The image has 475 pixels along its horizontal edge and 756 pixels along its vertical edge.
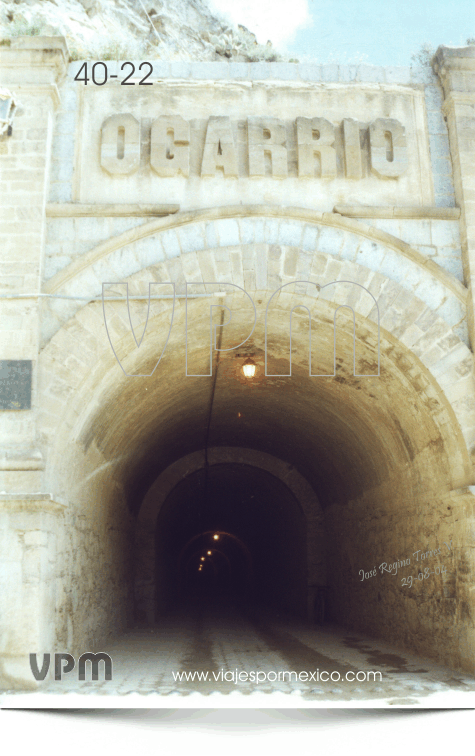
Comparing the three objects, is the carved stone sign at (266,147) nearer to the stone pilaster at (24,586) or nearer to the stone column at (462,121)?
the stone column at (462,121)

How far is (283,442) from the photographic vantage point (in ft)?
38.8

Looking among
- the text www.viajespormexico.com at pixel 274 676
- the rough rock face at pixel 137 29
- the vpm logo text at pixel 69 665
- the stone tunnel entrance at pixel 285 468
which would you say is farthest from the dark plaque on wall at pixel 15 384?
the rough rock face at pixel 137 29

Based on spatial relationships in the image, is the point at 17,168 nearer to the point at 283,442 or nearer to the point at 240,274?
the point at 240,274

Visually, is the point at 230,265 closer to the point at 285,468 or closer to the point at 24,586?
the point at 24,586

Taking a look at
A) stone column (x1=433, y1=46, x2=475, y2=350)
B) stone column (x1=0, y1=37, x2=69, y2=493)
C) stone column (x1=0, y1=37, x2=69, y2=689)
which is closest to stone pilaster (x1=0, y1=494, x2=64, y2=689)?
stone column (x1=0, y1=37, x2=69, y2=689)

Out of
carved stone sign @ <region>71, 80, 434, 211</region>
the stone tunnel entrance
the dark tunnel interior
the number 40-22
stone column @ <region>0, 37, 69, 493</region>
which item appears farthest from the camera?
the dark tunnel interior

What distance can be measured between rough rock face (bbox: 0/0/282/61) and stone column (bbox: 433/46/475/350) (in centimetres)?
218

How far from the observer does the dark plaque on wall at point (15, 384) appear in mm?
6113

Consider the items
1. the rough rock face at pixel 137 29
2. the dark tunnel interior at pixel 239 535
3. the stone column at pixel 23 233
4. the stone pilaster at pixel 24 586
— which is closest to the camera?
the stone pilaster at pixel 24 586

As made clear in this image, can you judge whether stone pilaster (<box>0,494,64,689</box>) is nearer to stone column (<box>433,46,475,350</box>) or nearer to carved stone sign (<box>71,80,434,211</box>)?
carved stone sign (<box>71,80,434,211</box>)

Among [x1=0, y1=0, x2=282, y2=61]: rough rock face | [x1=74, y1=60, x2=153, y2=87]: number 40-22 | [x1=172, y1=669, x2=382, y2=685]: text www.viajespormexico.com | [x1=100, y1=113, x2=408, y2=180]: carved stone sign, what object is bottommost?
[x1=172, y1=669, x2=382, y2=685]: text www.viajespormexico.com

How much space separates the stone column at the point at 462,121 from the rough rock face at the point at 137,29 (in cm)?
218

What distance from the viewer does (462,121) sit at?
281 inches

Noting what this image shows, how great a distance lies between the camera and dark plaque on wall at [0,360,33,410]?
241 inches
